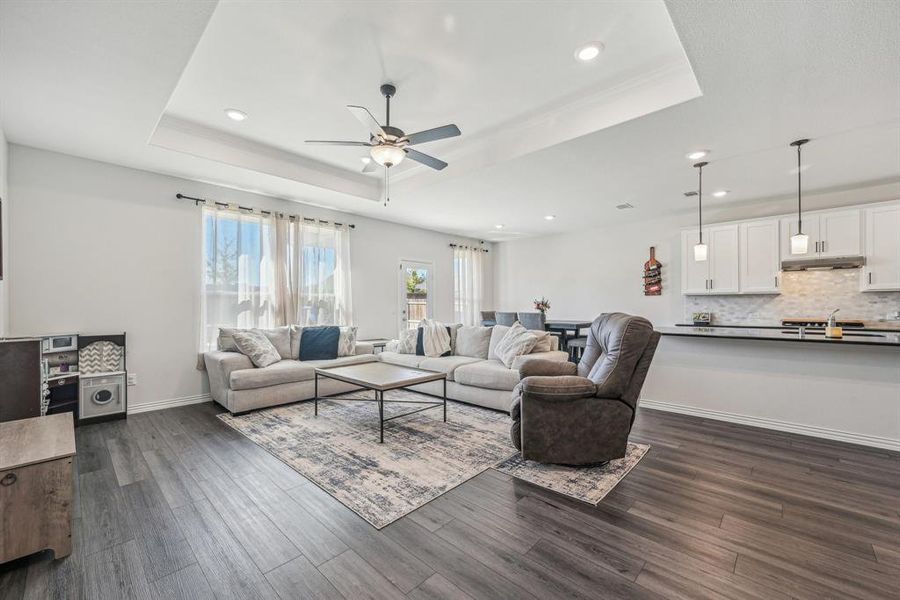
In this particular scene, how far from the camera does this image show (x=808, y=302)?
4934 mm

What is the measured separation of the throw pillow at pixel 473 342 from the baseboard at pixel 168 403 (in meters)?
3.24

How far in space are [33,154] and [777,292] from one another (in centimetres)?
875

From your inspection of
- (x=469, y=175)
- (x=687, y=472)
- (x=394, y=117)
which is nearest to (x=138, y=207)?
(x=394, y=117)

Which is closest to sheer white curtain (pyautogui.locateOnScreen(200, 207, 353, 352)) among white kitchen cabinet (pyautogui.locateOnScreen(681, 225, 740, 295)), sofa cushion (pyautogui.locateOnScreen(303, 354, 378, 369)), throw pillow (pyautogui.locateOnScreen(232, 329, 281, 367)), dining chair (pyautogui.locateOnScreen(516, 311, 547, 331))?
throw pillow (pyautogui.locateOnScreen(232, 329, 281, 367))

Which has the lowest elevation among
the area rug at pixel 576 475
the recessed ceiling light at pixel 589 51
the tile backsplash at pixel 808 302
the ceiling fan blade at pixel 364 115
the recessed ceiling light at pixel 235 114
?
the area rug at pixel 576 475

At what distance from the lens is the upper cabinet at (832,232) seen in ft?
14.5

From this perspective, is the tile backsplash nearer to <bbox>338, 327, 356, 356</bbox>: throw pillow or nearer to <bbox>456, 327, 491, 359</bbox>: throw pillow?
<bbox>456, 327, 491, 359</bbox>: throw pillow

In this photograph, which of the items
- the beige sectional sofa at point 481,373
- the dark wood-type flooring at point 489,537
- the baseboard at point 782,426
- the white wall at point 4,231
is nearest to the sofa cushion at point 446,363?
the beige sectional sofa at point 481,373

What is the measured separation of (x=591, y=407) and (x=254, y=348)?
3703 millimetres

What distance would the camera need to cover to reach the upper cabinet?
4430mm

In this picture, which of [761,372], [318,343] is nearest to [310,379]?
[318,343]

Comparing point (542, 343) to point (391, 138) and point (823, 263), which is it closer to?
point (391, 138)

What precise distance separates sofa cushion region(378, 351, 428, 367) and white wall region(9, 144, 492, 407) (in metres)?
2.25

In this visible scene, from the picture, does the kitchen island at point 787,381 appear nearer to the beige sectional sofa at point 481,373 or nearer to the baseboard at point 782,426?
the baseboard at point 782,426
